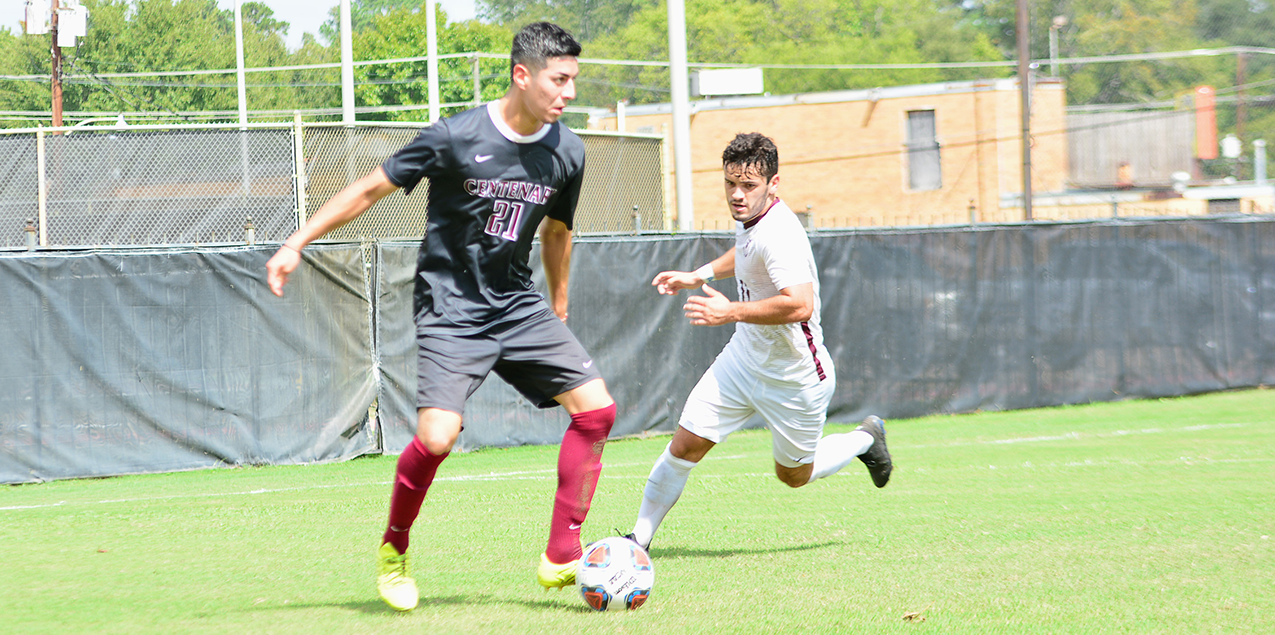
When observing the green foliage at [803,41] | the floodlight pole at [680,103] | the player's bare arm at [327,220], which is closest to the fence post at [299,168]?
the floodlight pole at [680,103]

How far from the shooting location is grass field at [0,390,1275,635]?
177 inches

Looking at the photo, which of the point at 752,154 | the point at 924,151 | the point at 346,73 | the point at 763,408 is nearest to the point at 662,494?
the point at 763,408

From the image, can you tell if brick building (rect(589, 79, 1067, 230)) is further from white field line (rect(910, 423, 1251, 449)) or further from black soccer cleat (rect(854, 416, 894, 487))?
black soccer cleat (rect(854, 416, 894, 487))

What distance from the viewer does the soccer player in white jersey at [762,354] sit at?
5.29 meters

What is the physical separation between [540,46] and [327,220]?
41.8 inches

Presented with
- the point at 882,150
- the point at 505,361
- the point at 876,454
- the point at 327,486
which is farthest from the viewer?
the point at 882,150

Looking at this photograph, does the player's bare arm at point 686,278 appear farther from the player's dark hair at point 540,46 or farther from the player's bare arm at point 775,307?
the player's dark hair at point 540,46

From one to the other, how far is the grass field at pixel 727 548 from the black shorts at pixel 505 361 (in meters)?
0.88

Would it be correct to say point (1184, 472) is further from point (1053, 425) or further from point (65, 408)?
point (65, 408)

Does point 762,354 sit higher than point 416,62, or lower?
lower

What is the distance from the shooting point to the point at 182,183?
14.9 metres

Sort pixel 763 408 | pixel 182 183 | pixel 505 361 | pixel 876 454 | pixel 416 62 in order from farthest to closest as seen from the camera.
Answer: pixel 416 62, pixel 182 183, pixel 876 454, pixel 763 408, pixel 505 361

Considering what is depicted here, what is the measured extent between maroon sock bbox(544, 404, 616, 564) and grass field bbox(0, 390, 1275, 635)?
0.31 meters

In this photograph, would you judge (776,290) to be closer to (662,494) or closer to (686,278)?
(686,278)
